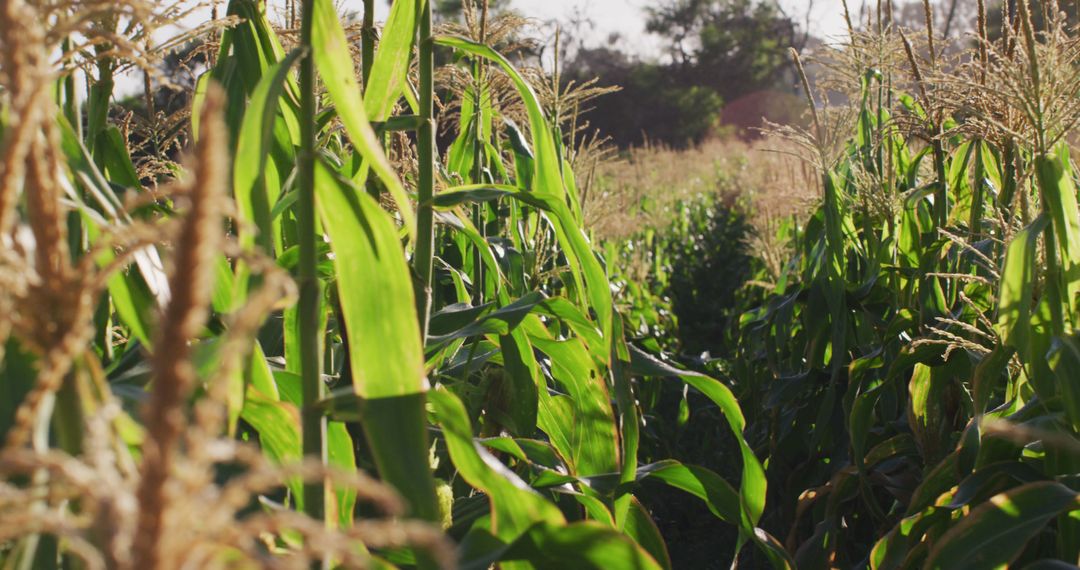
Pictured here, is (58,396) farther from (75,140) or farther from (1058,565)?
(1058,565)

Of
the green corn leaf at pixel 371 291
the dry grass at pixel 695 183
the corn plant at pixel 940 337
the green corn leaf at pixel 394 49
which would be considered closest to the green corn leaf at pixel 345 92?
the green corn leaf at pixel 371 291

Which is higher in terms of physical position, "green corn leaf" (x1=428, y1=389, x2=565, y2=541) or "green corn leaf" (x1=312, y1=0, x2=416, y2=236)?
"green corn leaf" (x1=312, y1=0, x2=416, y2=236)

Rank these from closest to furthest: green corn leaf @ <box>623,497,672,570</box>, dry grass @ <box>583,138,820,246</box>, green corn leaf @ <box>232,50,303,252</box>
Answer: green corn leaf @ <box>232,50,303,252</box>, green corn leaf @ <box>623,497,672,570</box>, dry grass @ <box>583,138,820,246</box>

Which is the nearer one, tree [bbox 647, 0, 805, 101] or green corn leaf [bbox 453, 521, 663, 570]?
green corn leaf [bbox 453, 521, 663, 570]

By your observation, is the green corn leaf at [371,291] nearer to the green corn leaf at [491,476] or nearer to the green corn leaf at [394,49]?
the green corn leaf at [491,476]

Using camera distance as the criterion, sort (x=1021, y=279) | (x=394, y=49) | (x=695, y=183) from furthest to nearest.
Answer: (x=695, y=183) < (x=1021, y=279) < (x=394, y=49)

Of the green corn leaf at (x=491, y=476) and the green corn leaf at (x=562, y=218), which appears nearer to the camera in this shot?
the green corn leaf at (x=491, y=476)

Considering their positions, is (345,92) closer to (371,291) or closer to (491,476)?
(371,291)

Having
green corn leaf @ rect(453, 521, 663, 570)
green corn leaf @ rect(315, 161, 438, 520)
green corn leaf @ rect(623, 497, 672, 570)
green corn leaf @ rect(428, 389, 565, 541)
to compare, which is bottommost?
green corn leaf @ rect(623, 497, 672, 570)

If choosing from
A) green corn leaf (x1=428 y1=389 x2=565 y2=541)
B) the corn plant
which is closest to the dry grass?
the corn plant

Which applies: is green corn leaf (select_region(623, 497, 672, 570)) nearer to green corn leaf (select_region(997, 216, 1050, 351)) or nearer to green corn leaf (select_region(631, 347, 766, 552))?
green corn leaf (select_region(631, 347, 766, 552))

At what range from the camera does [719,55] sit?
32.2 metres

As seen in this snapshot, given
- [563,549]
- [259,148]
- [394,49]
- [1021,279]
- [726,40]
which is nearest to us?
[259,148]

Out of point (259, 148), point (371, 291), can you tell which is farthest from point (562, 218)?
point (259, 148)
